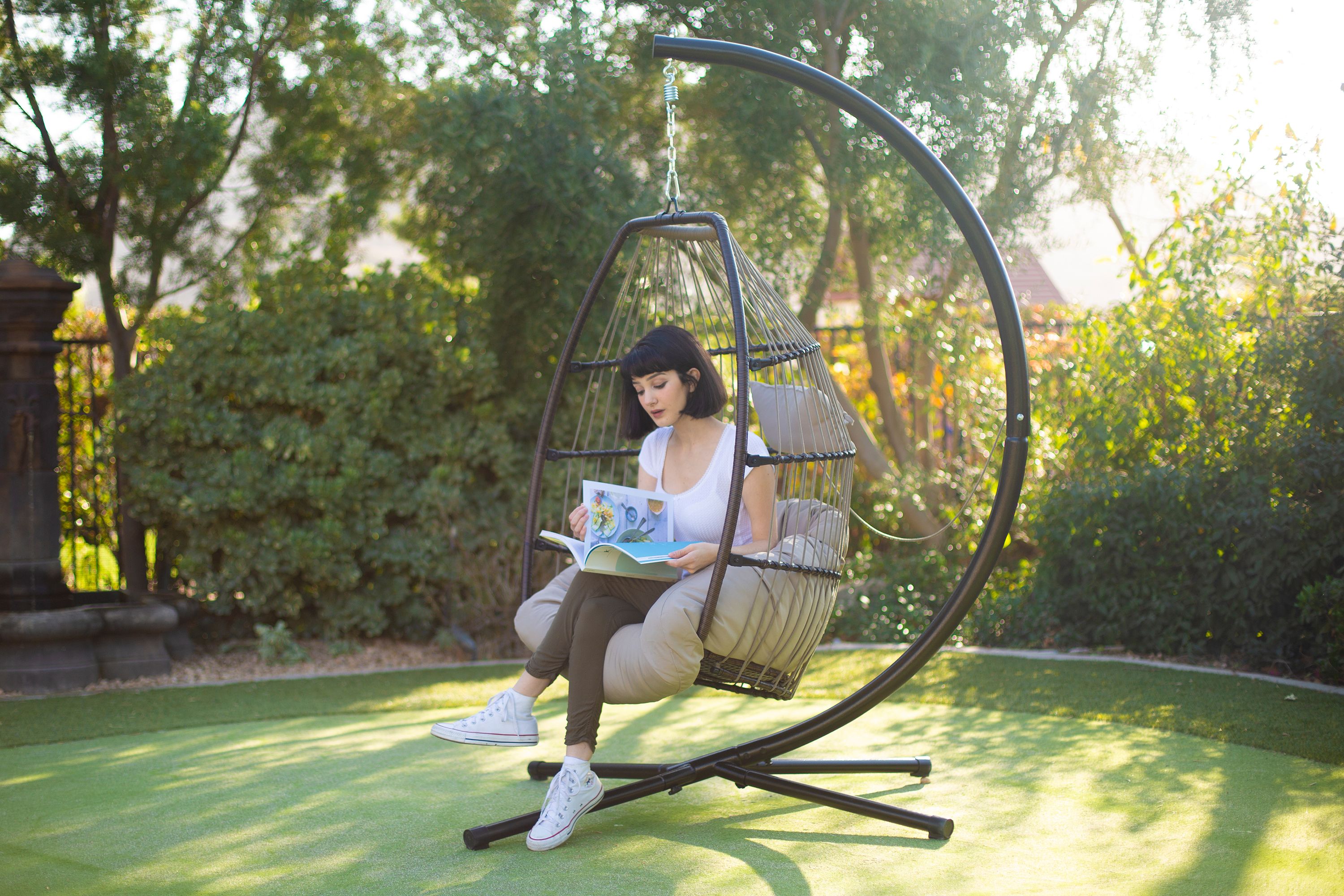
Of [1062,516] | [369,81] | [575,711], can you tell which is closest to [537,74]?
[369,81]

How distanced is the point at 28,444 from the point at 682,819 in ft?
11.1

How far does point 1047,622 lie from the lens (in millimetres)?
4844

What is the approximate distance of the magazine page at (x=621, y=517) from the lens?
2.62 m

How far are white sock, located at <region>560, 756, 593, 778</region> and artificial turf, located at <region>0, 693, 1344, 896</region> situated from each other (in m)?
0.17

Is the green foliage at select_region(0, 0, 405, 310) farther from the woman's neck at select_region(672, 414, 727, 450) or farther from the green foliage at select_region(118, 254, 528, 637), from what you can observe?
the woman's neck at select_region(672, 414, 727, 450)

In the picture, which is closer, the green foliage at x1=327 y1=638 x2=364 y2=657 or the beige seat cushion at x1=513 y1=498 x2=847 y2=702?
the beige seat cushion at x1=513 y1=498 x2=847 y2=702

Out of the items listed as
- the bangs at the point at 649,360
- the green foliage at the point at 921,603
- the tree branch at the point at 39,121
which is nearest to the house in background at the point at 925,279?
the green foliage at the point at 921,603

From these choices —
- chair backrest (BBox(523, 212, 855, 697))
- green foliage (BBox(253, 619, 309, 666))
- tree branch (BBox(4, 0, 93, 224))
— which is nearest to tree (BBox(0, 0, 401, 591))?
tree branch (BBox(4, 0, 93, 224))

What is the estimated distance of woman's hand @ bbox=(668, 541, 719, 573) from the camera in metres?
2.44

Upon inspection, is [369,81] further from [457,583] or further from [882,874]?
[882,874]

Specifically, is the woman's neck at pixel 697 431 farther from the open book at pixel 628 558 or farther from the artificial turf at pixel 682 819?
the artificial turf at pixel 682 819

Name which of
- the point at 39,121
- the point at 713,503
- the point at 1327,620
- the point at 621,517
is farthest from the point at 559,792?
the point at 39,121

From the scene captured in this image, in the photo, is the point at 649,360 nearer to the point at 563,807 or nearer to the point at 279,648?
the point at 563,807

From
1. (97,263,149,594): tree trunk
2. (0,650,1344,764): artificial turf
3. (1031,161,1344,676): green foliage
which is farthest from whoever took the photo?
(97,263,149,594): tree trunk
